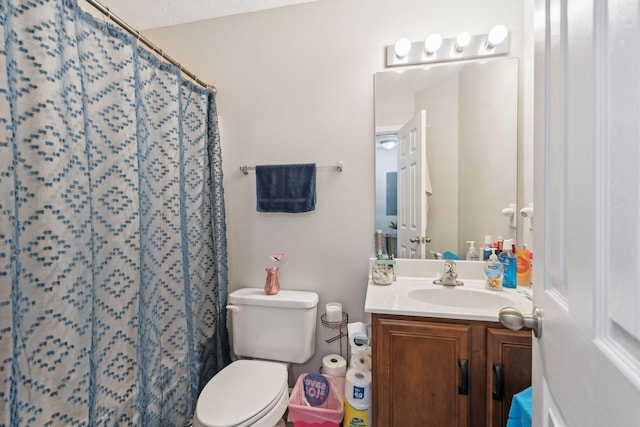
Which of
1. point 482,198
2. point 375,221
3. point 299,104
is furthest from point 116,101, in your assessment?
point 482,198

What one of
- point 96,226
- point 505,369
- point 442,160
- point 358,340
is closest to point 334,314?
point 358,340

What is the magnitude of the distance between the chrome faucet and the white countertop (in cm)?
3

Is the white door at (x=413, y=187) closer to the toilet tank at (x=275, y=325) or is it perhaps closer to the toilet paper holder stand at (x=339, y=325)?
the toilet paper holder stand at (x=339, y=325)

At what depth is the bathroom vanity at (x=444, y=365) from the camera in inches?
40.3

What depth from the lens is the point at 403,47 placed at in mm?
1482

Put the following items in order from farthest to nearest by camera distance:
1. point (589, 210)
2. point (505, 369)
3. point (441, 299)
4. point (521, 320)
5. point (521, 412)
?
point (441, 299) < point (505, 369) < point (521, 412) < point (521, 320) < point (589, 210)

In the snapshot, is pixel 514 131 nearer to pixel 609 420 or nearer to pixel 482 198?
pixel 482 198

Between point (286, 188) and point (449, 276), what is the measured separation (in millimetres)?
1003

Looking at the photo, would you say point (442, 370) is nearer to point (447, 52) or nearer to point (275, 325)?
point (275, 325)

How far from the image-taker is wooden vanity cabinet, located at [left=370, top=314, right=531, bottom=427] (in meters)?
1.03

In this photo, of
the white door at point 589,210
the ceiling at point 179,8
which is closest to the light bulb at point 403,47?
the ceiling at point 179,8

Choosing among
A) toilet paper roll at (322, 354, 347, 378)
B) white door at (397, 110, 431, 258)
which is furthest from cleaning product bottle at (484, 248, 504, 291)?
toilet paper roll at (322, 354, 347, 378)

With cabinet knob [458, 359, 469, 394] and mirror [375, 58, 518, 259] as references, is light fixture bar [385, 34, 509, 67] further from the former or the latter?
cabinet knob [458, 359, 469, 394]

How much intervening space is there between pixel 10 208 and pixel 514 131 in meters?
2.00
